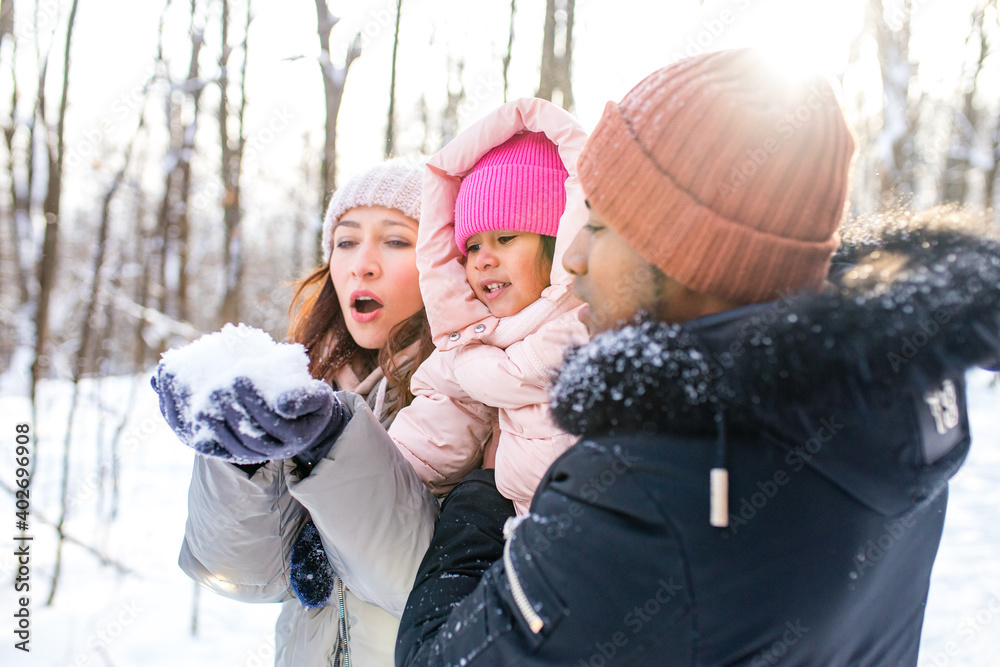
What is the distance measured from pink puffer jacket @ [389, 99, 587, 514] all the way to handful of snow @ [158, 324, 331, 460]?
0.53 m

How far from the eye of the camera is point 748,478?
768 mm

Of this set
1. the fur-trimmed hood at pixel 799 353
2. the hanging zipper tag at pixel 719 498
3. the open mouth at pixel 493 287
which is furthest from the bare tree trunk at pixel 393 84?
the hanging zipper tag at pixel 719 498

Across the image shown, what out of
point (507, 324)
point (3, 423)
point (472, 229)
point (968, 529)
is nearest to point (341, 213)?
point (472, 229)

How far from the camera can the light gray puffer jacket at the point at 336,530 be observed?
49.9 inches

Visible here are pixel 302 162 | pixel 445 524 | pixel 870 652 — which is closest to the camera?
pixel 870 652

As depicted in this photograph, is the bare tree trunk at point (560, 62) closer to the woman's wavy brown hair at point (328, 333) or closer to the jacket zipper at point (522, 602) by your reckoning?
the woman's wavy brown hair at point (328, 333)

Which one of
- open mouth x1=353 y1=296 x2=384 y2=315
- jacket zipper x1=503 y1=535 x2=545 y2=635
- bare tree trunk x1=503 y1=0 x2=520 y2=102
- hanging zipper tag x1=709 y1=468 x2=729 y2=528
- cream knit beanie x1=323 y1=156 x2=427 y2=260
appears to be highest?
bare tree trunk x1=503 y1=0 x2=520 y2=102

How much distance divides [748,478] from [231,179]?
6286 mm

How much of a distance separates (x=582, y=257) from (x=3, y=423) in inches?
421

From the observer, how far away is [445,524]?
1.28 metres

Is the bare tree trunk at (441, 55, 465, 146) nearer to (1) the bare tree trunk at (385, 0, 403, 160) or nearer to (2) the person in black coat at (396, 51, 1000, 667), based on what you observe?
(1) the bare tree trunk at (385, 0, 403, 160)

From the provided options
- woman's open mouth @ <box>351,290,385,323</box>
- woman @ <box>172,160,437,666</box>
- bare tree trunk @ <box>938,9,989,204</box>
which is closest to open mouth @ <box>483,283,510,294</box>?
woman @ <box>172,160,437,666</box>

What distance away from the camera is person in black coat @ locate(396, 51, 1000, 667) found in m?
0.76

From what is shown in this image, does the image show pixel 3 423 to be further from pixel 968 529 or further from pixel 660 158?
pixel 968 529
